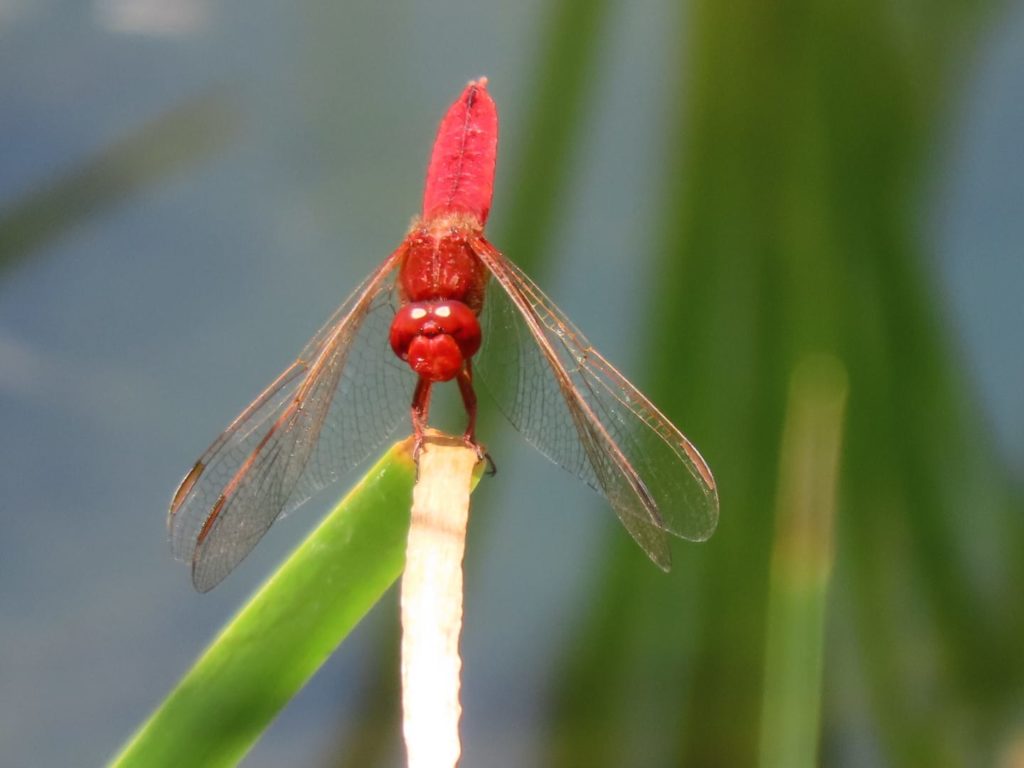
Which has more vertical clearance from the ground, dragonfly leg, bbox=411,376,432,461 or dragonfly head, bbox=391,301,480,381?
dragonfly head, bbox=391,301,480,381

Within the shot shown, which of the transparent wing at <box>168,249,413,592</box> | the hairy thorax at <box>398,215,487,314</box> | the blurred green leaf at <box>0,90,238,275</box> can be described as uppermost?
the blurred green leaf at <box>0,90,238,275</box>

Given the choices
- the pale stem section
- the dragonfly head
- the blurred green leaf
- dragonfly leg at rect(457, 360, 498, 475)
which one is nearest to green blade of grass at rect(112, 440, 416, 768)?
the pale stem section

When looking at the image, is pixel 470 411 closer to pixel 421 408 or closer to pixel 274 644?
pixel 421 408

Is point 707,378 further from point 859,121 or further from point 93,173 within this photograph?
point 93,173

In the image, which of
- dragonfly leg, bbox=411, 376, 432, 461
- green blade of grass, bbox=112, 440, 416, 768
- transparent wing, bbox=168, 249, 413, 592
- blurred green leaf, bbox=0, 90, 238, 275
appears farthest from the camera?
blurred green leaf, bbox=0, 90, 238, 275

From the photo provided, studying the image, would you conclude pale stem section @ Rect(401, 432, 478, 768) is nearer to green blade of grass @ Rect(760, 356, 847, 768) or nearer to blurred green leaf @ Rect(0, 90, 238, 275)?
green blade of grass @ Rect(760, 356, 847, 768)

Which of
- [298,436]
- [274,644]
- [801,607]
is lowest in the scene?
[274,644]

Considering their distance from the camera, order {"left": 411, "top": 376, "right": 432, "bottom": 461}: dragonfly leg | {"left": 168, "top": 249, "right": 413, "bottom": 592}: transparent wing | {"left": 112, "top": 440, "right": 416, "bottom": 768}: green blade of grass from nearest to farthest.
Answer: {"left": 112, "top": 440, "right": 416, "bottom": 768}: green blade of grass, {"left": 411, "top": 376, "right": 432, "bottom": 461}: dragonfly leg, {"left": 168, "top": 249, "right": 413, "bottom": 592}: transparent wing

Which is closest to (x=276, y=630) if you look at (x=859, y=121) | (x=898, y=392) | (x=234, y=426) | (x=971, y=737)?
(x=234, y=426)

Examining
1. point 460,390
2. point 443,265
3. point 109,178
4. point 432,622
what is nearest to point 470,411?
point 460,390
